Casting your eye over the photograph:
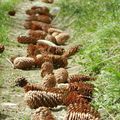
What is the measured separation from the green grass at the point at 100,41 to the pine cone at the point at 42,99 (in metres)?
0.27

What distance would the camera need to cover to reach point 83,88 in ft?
11.9

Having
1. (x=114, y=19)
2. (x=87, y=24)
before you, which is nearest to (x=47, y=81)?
(x=114, y=19)

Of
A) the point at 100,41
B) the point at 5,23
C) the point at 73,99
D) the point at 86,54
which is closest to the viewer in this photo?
the point at 73,99

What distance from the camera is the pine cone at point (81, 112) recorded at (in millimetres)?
3008

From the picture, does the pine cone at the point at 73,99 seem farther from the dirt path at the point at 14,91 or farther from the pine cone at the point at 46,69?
the pine cone at the point at 46,69

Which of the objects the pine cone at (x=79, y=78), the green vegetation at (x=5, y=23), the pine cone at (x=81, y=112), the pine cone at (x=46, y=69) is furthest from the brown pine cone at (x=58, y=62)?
the pine cone at (x=81, y=112)

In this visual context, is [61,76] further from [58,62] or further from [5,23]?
[5,23]

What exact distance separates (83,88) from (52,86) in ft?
1.18

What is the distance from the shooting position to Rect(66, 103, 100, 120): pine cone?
3.01 meters

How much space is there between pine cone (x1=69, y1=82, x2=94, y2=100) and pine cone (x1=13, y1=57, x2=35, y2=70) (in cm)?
115

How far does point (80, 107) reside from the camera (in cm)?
316

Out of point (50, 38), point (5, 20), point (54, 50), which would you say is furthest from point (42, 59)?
point (5, 20)

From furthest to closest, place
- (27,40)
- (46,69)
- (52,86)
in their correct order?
1. (27,40)
2. (46,69)
3. (52,86)

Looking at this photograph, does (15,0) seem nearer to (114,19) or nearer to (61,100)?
(114,19)
